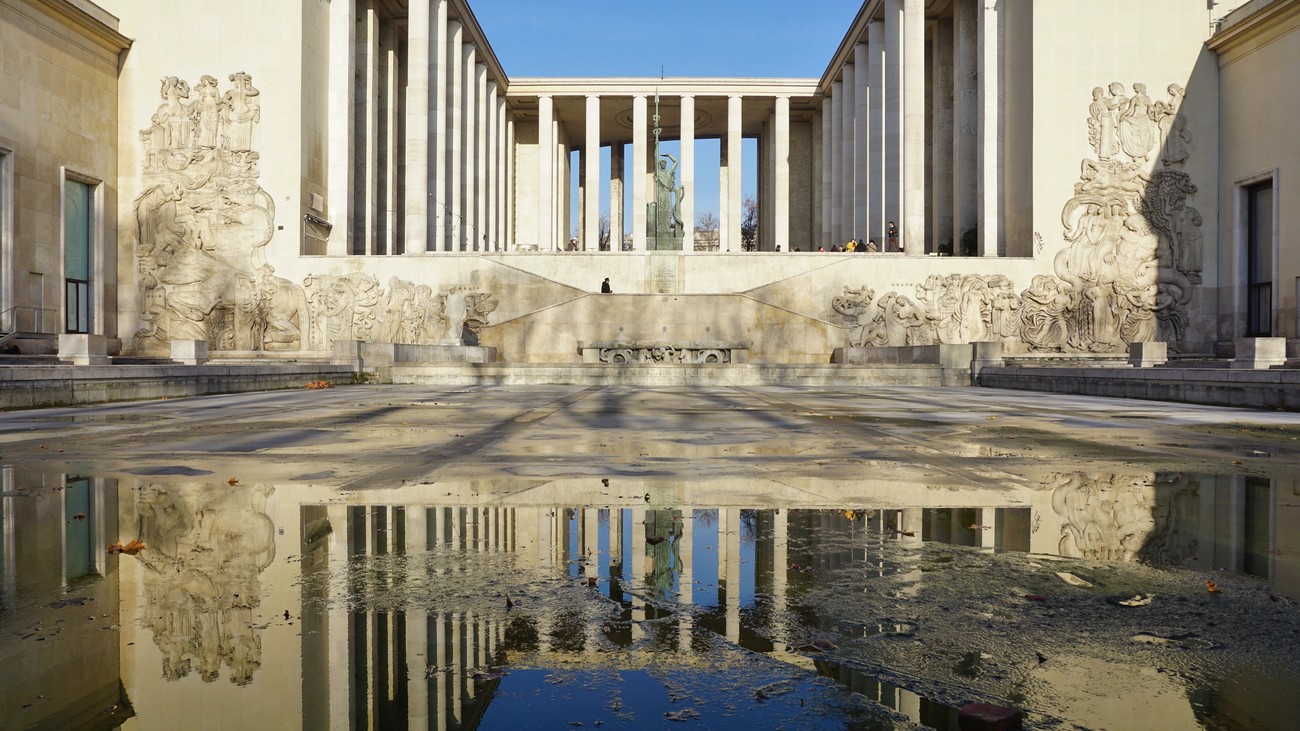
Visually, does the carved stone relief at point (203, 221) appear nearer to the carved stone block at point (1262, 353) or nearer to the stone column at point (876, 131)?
the stone column at point (876, 131)

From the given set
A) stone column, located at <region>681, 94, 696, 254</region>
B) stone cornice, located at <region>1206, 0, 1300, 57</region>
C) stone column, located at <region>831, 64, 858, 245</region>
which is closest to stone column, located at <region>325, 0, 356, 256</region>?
stone column, located at <region>681, 94, 696, 254</region>

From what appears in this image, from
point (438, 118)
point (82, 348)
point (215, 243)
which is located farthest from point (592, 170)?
point (82, 348)

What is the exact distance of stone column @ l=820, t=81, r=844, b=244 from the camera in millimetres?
43344

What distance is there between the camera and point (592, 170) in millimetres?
41969

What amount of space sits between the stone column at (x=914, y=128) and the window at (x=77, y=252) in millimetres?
28055

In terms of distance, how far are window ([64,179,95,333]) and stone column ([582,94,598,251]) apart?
65.0 feet

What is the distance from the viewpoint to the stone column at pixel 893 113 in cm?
3459

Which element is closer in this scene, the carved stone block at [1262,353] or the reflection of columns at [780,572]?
the reflection of columns at [780,572]

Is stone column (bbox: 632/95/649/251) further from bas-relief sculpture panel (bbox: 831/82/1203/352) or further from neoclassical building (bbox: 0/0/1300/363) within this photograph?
bas-relief sculpture panel (bbox: 831/82/1203/352)

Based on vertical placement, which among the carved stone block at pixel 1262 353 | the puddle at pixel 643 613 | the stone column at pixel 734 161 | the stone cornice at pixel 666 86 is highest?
the stone cornice at pixel 666 86

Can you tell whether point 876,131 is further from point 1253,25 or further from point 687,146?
point 1253,25

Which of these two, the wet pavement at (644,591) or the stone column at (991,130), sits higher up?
the stone column at (991,130)

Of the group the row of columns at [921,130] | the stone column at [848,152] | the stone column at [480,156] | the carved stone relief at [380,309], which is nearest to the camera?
the carved stone relief at [380,309]

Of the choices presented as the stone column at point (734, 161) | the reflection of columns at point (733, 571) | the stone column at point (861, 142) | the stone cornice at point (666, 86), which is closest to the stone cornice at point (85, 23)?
the stone cornice at point (666, 86)
